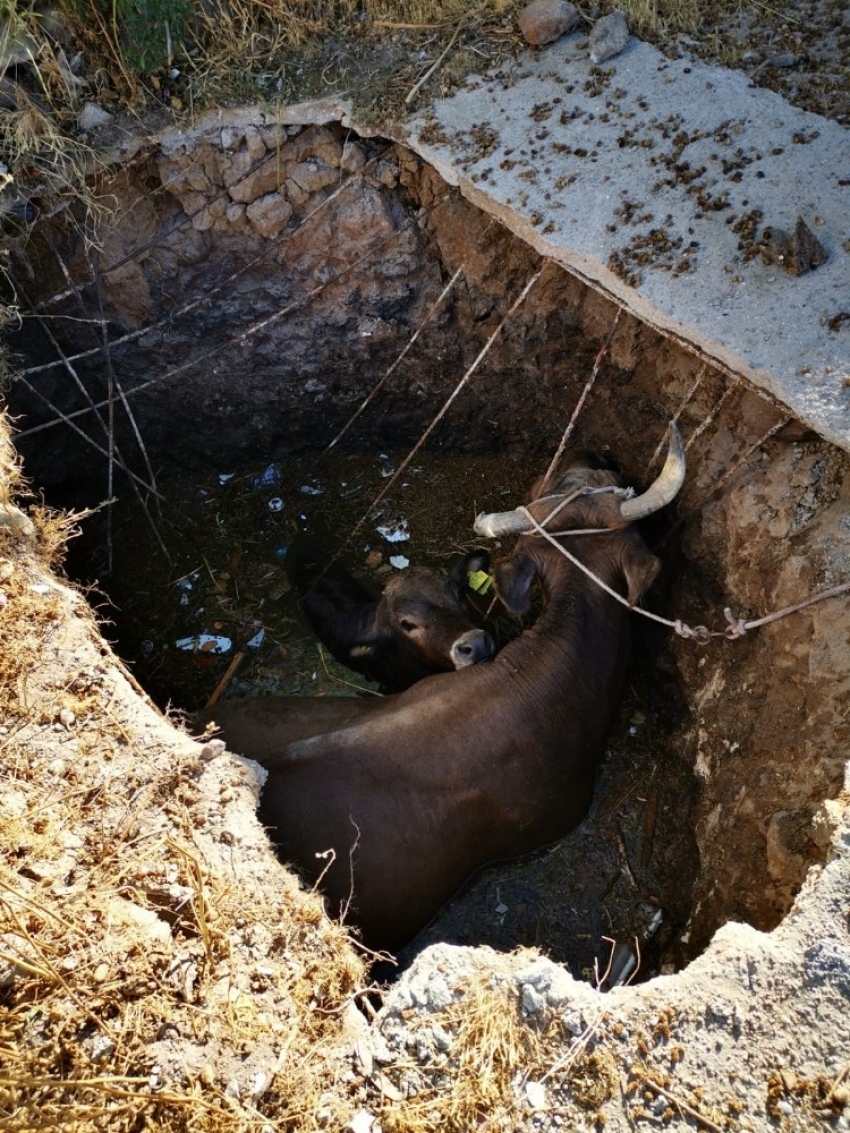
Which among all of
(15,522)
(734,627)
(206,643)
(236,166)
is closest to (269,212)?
(236,166)

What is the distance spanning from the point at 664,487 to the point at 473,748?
1.81 meters

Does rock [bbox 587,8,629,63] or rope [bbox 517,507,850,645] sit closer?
rope [bbox 517,507,850,645]

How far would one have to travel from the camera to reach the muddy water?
17.5 feet

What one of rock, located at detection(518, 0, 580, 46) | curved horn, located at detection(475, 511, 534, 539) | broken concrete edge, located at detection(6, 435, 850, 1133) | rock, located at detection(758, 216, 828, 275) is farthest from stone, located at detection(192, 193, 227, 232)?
broken concrete edge, located at detection(6, 435, 850, 1133)

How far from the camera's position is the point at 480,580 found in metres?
6.40

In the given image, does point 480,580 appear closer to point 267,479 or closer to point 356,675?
point 356,675

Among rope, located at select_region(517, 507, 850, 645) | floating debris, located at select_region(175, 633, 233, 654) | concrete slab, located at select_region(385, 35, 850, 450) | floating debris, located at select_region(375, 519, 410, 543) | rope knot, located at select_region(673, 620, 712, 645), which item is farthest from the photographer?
floating debris, located at select_region(375, 519, 410, 543)

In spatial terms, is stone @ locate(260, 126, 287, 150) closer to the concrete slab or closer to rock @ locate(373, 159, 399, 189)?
the concrete slab

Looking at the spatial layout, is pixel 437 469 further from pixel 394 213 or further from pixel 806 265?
pixel 806 265

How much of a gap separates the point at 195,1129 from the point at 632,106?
5.63m

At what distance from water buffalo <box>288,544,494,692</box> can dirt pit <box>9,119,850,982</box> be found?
0.89 ft

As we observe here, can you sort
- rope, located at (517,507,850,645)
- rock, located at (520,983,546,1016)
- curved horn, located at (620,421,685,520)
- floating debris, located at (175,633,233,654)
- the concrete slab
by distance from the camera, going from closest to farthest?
rock, located at (520,983,546,1016), rope, located at (517,507,850,645), the concrete slab, curved horn, located at (620,421,685,520), floating debris, located at (175,633,233,654)

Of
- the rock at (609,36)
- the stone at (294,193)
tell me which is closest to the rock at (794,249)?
the rock at (609,36)

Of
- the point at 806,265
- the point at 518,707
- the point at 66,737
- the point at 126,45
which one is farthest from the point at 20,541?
the point at 806,265
